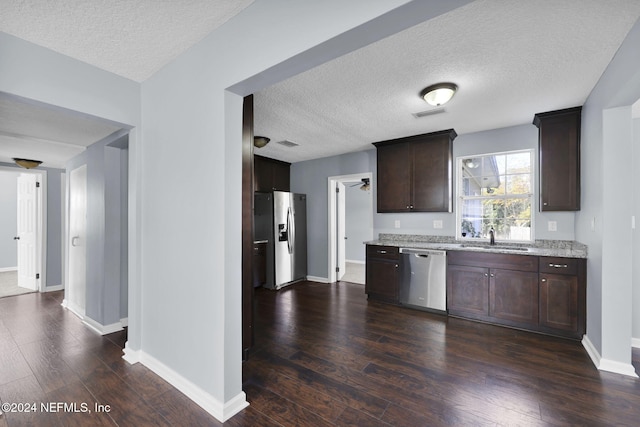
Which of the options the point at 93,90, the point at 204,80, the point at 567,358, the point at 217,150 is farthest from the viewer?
the point at 567,358

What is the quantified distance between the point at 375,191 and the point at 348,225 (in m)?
2.98

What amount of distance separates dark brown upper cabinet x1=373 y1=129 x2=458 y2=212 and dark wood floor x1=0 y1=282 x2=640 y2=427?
5.43 feet

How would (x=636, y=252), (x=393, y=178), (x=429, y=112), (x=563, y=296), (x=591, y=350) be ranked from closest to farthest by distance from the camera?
(x=591, y=350), (x=636, y=252), (x=563, y=296), (x=429, y=112), (x=393, y=178)

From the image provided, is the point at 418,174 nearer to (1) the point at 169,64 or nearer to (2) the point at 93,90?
(1) the point at 169,64

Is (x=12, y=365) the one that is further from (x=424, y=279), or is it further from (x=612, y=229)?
(x=612, y=229)

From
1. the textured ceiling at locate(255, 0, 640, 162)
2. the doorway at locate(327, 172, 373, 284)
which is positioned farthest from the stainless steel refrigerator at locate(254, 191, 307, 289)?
the textured ceiling at locate(255, 0, 640, 162)

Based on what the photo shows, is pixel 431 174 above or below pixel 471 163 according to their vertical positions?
below

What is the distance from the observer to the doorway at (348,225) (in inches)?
213

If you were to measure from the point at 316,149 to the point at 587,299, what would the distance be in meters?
3.94

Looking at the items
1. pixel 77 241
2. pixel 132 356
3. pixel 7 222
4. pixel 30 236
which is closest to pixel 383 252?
pixel 132 356

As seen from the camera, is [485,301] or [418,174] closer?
[485,301]

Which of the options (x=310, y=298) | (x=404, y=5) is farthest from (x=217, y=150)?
(x=310, y=298)

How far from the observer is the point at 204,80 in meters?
1.88

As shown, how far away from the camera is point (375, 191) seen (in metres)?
5.06
